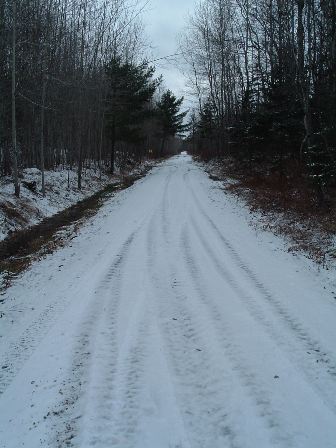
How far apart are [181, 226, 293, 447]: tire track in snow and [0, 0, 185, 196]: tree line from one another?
1252 cm

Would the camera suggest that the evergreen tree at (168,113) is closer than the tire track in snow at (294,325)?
No

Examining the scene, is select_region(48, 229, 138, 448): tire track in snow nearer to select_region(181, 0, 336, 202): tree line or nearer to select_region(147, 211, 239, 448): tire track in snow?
select_region(147, 211, 239, 448): tire track in snow

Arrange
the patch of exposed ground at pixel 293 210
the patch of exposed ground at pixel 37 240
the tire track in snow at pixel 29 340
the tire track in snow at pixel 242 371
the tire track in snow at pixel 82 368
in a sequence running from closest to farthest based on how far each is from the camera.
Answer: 1. the tire track in snow at pixel 242 371
2. the tire track in snow at pixel 82 368
3. the tire track in snow at pixel 29 340
4. the patch of exposed ground at pixel 293 210
5. the patch of exposed ground at pixel 37 240

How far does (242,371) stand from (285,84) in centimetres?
1804

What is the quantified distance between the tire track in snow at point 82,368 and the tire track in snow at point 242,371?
1400 mm

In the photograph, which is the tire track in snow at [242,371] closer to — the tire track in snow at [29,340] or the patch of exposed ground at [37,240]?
the tire track in snow at [29,340]

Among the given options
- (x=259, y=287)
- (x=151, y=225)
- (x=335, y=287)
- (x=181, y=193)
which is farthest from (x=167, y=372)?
(x=181, y=193)

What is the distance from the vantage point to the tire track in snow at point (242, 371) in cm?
371

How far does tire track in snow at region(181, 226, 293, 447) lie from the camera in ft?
12.2

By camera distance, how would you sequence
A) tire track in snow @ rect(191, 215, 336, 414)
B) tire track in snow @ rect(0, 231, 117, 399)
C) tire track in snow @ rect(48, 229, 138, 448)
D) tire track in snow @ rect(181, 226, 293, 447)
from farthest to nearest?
tire track in snow @ rect(0, 231, 117, 399)
tire track in snow @ rect(191, 215, 336, 414)
tire track in snow @ rect(48, 229, 138, 448)
tire track in snow @ rect(181, 226, 293, 447)

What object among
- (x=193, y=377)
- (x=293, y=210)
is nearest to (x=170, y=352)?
(x=193, y=377)

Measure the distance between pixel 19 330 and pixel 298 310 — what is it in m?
4.20

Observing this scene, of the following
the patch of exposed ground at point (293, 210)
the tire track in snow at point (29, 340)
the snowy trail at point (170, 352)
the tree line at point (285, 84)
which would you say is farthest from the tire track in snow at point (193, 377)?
the tree line at point (285, 84)

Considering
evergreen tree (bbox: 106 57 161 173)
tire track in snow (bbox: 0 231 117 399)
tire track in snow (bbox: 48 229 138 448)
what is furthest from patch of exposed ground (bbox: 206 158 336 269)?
evergreen tree (bbox: 106 57 161 173)
